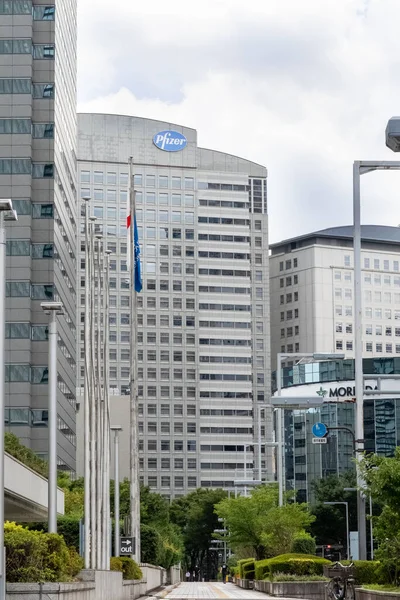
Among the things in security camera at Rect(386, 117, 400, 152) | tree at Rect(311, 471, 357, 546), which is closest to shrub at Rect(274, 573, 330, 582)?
security camera at Rect(386, 117, 400, 152)

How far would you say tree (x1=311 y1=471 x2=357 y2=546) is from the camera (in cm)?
11238

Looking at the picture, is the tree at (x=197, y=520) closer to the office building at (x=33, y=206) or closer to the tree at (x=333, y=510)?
the tree at (x=333, y=510)

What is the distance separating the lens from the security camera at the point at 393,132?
73.3 feet

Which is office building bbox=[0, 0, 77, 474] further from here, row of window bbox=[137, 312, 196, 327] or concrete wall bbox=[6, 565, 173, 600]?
row of window bbox=[137, 312, 196, 327]

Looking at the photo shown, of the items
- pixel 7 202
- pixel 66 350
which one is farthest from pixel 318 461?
pixel 7 202

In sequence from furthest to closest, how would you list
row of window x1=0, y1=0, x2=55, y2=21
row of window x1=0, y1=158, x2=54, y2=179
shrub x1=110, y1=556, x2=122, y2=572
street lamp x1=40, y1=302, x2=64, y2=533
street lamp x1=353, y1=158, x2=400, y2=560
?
1. row of window x1=0, y1=0, x2=55, y2=21
2. row of window x1=0, y1=158, x2=54, y2=179
3. shrub x1=110, y1=556, x2=122, y2=572
4. street lamp x1=353, y1=158, x2=400, y2=560
5. street lamp x1=40, y1=302, x2=64, y2=533

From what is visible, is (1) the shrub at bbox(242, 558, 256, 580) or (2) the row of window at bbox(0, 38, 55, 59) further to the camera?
(2) the row of window at bbox(0, 38, 55, 59)

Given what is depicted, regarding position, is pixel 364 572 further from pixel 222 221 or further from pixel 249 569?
pixel 222 221

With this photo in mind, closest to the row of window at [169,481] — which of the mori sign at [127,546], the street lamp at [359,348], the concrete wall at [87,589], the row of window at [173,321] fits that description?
the row of window at [173,321]

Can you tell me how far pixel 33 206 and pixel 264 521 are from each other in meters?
40.3

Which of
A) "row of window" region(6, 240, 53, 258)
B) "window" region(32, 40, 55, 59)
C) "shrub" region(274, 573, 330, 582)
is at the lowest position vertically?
"shrub" region(274, 573, 330, 582)

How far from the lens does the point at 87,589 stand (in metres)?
29.7

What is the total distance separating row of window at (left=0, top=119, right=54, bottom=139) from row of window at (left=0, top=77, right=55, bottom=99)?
2668 mm

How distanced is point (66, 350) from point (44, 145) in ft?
62.3
